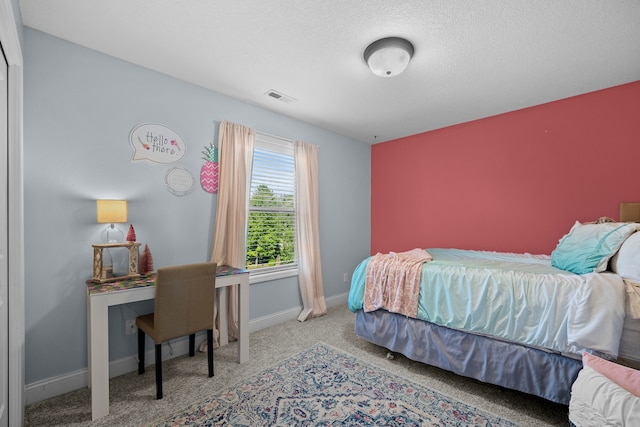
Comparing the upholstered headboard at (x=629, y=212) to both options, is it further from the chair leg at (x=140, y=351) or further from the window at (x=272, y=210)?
the chair leg at (x=140, y=351)

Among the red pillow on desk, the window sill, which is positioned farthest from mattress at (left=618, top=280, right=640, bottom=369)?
the window sill

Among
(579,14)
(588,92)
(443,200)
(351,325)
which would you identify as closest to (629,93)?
(588,92)

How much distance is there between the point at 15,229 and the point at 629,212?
4522 mm

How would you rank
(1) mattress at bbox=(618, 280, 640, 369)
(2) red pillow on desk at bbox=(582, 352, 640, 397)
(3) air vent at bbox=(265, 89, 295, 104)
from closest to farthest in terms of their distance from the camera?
(2) red pillow on desk at bbox=(582, 352, 640, 397), (1) mattress at bbox=(618, 280, 640, 369), (3) air vent at bbox=(265, 89, 295, 104)

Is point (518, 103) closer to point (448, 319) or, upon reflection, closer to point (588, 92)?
point (588, 92)

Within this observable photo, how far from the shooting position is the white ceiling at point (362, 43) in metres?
1.72

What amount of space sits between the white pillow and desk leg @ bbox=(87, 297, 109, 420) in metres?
3.10

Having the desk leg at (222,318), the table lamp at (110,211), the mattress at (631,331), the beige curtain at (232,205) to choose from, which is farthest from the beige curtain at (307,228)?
the mattress at (631,331)

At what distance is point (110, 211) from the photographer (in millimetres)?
2008

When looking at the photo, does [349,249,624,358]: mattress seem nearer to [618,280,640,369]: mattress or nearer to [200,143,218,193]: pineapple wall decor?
[618,280,640,369]: mattress

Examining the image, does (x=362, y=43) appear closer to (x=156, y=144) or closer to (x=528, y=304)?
(x=156, y=144)

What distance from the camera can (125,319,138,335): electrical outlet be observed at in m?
2.28

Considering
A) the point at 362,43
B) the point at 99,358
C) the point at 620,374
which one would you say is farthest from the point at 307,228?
the point at 620,374

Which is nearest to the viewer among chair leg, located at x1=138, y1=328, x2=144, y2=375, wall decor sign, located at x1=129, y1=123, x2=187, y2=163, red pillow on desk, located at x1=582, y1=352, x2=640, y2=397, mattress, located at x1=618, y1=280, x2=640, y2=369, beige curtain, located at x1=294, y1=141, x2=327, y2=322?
red pillow on desk, located at x1=582, y1=352, x2=640, y2=397
